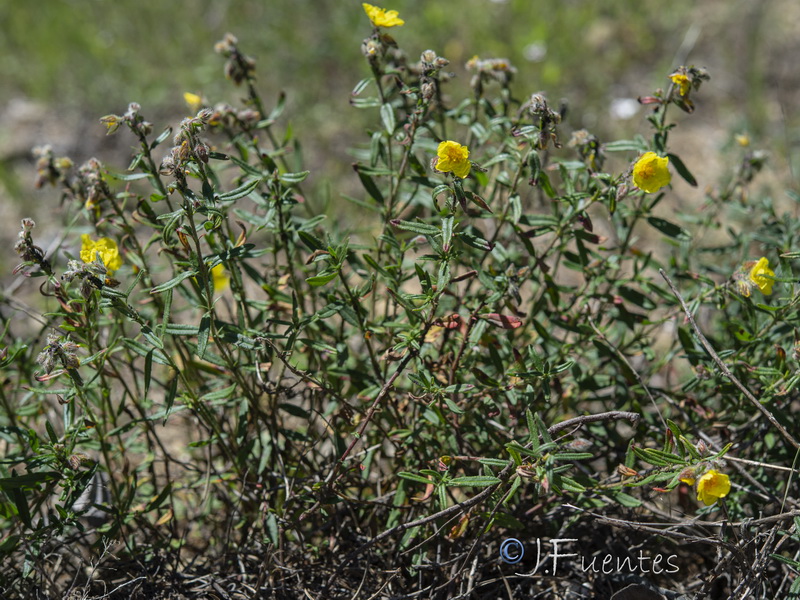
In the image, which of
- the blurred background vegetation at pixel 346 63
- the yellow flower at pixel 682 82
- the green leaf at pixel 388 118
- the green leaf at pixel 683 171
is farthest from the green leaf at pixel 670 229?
the blurred background vegetation at pixel 346 63

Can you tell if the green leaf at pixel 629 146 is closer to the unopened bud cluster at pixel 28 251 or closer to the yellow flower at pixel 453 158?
the yellow flower at pixel 453 158

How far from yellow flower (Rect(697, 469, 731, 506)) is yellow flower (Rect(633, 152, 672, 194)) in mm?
849

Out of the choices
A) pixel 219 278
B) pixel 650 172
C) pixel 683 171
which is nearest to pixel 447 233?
pixel 650 172

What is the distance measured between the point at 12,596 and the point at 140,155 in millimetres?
1538

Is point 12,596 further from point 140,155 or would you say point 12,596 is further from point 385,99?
point 385,99

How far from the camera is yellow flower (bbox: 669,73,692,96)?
228 cm

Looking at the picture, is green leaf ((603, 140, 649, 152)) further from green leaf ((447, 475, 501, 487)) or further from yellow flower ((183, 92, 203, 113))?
yellow flower ((183, 92, 203, 113))

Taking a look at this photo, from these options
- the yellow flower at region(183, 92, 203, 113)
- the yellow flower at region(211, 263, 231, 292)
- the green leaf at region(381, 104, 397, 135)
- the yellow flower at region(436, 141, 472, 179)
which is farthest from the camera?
the yellow flower at region(211, 263, 231, 292)

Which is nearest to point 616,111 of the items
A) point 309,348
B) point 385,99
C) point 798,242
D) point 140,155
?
point 798,242

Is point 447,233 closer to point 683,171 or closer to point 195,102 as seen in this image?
point 683,171

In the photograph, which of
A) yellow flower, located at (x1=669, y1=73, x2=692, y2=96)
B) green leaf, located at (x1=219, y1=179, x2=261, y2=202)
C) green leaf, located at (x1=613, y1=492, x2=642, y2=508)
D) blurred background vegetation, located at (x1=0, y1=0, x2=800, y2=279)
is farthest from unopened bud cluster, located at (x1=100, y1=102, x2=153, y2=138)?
blurred background vegetation, located at (x1=0, y1=0, x2=800, y2=279)

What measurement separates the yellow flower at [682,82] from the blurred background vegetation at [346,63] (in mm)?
2727

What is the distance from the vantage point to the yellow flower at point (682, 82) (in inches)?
89.8

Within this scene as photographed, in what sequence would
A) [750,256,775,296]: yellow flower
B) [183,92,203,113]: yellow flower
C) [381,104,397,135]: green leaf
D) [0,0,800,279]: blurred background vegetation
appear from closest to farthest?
[750,256,775,296]: yellow flower → [381,104,397,135]: green leaf → [183,92,203,113]: yellow flower → [0,0,800,279]: blurred background vegetation
